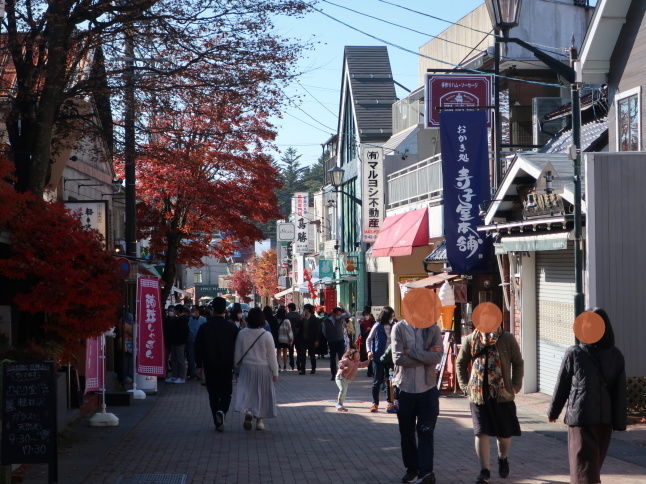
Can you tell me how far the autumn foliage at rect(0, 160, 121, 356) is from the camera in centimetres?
1189

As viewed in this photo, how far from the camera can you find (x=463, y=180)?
20.7 meters

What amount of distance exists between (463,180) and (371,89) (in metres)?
24.6

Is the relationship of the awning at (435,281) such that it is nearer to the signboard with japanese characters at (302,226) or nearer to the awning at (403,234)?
the awning at (403,234)

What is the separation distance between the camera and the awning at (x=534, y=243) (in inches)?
639

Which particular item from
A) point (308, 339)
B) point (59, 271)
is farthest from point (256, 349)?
point (308, 339)

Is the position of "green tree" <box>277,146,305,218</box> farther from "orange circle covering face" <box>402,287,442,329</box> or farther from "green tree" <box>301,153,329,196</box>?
"orange circle covering face" <box>402,287,442,329</box>

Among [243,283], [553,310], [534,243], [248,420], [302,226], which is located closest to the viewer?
[248,420]

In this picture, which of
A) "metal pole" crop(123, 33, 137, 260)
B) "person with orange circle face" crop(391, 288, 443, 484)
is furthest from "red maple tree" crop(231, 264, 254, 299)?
"person with orange circle face" crop(391, 288, 443, 484)

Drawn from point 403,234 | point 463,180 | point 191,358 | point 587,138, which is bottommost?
point 191,358

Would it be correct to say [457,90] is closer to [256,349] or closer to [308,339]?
[308,339]

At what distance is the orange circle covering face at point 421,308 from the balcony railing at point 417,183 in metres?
16.9

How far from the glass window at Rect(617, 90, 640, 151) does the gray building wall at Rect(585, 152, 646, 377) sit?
2170 millimetres

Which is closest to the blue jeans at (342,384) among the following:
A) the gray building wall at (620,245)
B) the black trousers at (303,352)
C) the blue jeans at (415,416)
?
the gray building wall at (620,245)

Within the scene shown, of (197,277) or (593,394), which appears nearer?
(593,394)
